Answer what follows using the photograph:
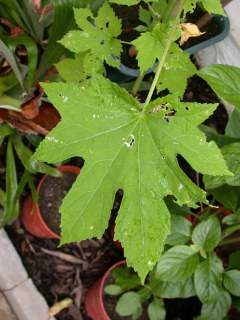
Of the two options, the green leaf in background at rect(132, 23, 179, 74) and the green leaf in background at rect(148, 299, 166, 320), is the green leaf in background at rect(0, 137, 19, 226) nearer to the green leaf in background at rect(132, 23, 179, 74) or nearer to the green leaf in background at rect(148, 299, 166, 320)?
the green leaf in background at rect(148, 299, 166, 320)

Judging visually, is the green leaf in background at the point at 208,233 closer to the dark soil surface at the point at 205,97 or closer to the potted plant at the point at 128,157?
the potted plant at the point at 128,157

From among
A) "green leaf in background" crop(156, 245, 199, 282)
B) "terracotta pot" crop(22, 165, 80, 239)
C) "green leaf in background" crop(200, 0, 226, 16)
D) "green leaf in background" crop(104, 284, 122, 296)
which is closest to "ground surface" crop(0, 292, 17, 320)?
"terracotta pot" crop(22, 165, 80, 239)

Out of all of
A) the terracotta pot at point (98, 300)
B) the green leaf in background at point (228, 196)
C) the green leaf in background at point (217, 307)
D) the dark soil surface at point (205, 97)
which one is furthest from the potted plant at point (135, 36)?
the green leaf in background at point (217, 307)

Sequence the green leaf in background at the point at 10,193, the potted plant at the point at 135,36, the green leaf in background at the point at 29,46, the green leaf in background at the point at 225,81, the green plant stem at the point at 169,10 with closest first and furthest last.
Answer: the green leaf in background at the point at 225,81 < the green plant stem at the point at 169,10 < the green leaf in background at the point at 29,46 < the green leaf in background at the point at 10,193 < the potted plant at the point at 135,36

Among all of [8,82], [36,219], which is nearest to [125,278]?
[36,219]

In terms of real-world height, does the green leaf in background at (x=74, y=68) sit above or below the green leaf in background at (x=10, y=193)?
above

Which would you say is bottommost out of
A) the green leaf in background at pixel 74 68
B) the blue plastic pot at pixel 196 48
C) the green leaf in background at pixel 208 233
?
the green leaf in background at pixel 208 233
